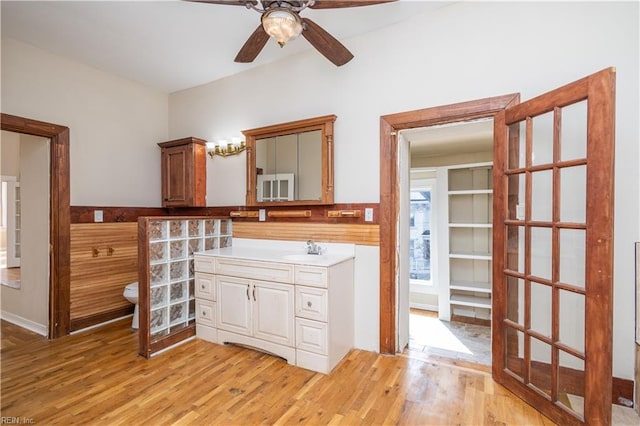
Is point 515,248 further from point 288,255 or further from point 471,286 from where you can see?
point 471,286

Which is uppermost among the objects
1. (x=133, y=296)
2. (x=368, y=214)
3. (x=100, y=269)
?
(x=368, y=214)

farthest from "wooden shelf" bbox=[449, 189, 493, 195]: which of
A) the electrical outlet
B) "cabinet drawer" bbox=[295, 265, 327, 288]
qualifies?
"cabinet drawer" bbox=[295, 265, 327, 288]

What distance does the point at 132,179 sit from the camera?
146 inches

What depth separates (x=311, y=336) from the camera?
235 centimetres

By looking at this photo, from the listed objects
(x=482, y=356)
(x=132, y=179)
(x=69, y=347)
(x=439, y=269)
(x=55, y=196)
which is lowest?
(x=482, y=356)

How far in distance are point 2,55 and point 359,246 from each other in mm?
3570

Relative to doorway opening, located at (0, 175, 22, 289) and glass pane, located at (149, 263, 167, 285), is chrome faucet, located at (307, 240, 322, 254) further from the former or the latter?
doorway opening, located at (0, 175, 22, 289)

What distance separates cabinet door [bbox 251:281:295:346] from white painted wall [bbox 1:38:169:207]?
2.22 meters

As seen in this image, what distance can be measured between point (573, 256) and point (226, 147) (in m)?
3.20

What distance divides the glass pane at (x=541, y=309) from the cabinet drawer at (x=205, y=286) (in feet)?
8.14

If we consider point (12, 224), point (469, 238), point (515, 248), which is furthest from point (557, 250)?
point (12, 224)

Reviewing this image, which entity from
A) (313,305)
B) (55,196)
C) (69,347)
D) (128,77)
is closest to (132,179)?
(55,196)

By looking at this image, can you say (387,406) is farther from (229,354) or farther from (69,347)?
(69,347)

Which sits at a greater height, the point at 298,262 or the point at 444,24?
the point at 444,24
